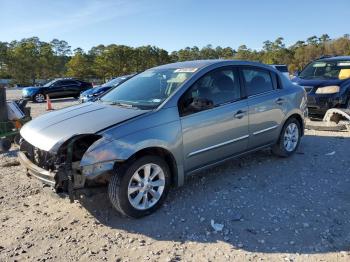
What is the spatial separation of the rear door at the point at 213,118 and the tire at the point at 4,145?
4.77 meters

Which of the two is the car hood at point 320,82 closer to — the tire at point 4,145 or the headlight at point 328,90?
the headlight at point 328,90

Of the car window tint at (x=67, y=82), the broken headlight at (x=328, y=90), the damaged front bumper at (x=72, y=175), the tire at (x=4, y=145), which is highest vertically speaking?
the car window tint at (x=67, y=82)

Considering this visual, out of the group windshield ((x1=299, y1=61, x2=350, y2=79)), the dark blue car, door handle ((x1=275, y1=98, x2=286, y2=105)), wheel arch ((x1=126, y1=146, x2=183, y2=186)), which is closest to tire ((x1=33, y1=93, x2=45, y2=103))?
windshield ((x1=299, y1=61, x2=350, y2=79))

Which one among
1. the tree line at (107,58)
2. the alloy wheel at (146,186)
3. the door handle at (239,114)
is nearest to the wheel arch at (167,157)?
the alloy wheel at (146,186)

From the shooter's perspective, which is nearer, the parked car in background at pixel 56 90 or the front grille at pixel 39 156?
the front grille at pixel 39 156

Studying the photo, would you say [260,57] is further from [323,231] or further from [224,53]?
[323,231]

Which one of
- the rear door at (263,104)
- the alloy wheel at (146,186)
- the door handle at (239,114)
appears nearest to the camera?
the alloy wheel at (146,186)

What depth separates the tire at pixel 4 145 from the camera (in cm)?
772

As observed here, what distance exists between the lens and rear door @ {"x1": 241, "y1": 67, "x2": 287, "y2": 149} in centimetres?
560

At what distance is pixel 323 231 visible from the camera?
3945mm

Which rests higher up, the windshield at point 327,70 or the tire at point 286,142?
the windshield at point 327,70

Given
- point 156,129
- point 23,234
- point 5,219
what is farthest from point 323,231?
point 5,219

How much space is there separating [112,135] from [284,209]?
7.22 feet

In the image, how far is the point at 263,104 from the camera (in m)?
5.74
